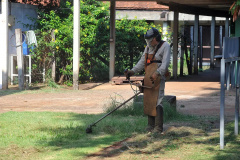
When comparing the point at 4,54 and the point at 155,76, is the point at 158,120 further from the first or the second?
the point at 4,54

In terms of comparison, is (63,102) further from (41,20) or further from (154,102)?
(41,20)

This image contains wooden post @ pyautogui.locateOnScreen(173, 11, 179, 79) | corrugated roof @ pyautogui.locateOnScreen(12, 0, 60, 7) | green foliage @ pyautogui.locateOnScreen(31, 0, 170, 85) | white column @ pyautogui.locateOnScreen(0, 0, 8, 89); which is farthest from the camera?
wooden post @ pyautogui.locateOnScreen(173, 11, 179, 79)

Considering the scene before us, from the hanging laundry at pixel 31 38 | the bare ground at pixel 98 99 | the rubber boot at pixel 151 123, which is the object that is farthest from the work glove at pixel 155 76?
the hanging laundry at pixel 31 38

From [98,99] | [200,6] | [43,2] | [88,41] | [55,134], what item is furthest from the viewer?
[200,6]

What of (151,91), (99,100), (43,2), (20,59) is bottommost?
(99,100)

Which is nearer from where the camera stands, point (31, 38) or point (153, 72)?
point (153, 72)

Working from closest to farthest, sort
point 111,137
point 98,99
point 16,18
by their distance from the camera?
1. point 111,137
2. point 98,99
3. point 16,18

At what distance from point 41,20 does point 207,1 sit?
5393 millimetres

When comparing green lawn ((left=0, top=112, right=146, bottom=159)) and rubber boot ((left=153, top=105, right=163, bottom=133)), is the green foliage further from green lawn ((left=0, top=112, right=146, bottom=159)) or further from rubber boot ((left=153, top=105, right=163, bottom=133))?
rubber boot ((left=153, top=105, right=163, bottom=133))

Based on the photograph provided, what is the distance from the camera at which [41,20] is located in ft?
55.6

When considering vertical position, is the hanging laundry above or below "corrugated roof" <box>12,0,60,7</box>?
below

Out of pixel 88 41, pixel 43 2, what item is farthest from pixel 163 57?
pixel 43 2

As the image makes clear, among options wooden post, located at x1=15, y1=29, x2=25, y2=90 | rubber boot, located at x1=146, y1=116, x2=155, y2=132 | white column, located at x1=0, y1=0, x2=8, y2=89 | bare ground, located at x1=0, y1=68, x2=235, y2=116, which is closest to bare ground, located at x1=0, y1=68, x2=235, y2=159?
bare ground, located at x1=0, y1=68, x2=235, y2=116

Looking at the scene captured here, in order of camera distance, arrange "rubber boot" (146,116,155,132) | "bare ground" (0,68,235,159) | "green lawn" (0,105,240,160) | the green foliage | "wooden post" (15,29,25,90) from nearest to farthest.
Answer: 1. "green lawn" (0,105,240,160)
2. "rubber boot" (146,116,155,132)
3. "bare ground" (0,68,235,159)
4. "wooden post" (15,29,25,90)
5. the green foliage
